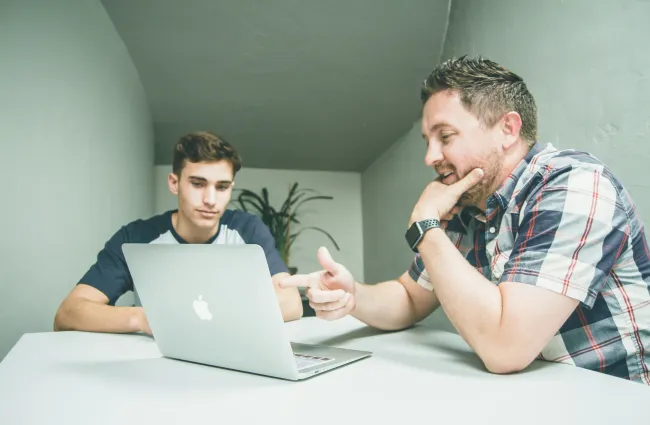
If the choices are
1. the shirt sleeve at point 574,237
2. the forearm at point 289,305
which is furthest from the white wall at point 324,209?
the shirt sleeve at point 574,237

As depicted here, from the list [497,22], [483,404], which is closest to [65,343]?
[483,404]

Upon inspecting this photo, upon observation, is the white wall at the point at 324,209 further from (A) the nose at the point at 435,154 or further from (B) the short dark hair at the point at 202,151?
(A) the nose at the point at 435,154

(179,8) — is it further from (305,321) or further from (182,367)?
(182,367)

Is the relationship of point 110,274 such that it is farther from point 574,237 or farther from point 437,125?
point 574,237

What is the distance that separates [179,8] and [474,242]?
2003 mm

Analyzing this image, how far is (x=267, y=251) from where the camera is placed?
2031mm

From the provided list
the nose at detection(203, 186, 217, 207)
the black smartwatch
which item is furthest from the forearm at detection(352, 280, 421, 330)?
the nose at detection(203, 186, 217, 207)

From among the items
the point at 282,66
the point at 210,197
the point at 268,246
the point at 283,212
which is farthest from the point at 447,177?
the point at 283,212

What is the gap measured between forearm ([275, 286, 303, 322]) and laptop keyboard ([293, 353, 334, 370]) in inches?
21.1

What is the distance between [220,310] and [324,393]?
25 cm

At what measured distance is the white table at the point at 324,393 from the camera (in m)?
0.65

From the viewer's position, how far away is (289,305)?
1566 mm

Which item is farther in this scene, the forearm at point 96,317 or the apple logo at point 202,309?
the forearm at point 96,317

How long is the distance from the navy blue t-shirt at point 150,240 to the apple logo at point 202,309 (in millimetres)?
858
